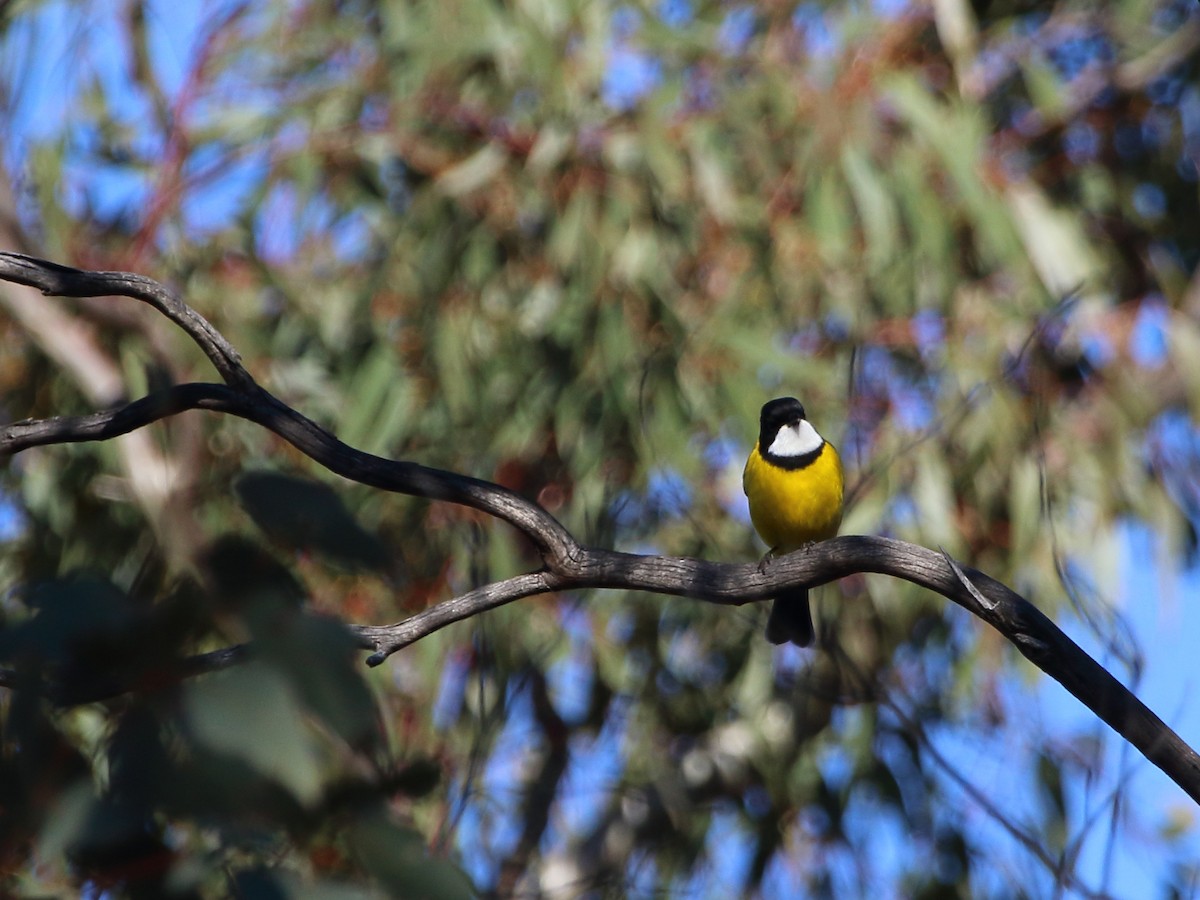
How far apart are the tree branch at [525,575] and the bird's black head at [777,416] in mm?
1451

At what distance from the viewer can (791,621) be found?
3.59 meters

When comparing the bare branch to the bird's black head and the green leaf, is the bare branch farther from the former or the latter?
the bird's black head

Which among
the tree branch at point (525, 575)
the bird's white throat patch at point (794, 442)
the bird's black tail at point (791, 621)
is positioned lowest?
the tree branch at point (525, 575)

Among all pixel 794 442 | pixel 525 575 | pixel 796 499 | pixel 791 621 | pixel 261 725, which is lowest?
pixel 261 725

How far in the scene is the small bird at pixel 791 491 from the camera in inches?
140

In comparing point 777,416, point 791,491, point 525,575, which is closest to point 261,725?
point 525,575

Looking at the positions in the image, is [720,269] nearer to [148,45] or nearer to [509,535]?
[509,535]

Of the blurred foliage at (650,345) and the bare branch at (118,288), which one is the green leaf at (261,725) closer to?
the bare branch at (118,288)

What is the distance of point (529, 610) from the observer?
412cm

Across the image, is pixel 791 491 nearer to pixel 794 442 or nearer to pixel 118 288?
pixel 794 442

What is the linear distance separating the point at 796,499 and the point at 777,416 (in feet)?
0.78

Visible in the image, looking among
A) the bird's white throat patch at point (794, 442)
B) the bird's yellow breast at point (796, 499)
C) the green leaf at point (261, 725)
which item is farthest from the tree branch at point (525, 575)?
the bird's white throat patch at point (794, 442)

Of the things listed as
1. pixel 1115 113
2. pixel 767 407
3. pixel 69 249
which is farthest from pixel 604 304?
pixel 1115 113

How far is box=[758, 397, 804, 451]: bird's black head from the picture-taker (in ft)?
12.0
